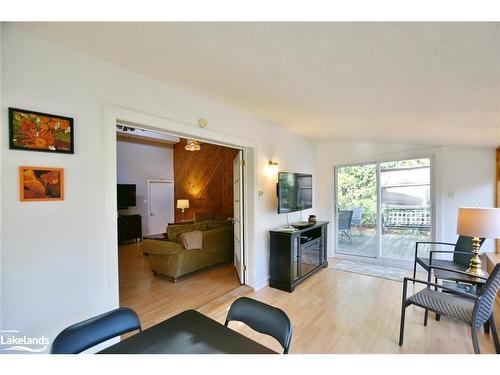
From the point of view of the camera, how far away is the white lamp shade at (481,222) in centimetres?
223

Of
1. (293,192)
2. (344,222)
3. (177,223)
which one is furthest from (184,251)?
(344,222)

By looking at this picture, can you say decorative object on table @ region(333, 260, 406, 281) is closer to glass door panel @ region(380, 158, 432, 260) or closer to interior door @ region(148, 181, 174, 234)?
glass door panel @ region(380, 158, 432, 260)

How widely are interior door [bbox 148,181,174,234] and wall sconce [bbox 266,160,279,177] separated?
16.6ft

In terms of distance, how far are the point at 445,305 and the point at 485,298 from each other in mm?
313

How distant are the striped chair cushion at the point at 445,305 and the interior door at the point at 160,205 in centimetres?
696

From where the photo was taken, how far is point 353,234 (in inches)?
197

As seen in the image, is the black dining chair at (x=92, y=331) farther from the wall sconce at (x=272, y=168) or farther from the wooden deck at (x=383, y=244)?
the wooden deck at (x=383, y=244)

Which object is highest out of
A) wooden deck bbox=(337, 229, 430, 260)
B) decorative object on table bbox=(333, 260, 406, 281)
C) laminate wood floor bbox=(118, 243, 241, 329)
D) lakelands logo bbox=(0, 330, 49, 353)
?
lakelands logo bbox=(0, 330, 49, 353)

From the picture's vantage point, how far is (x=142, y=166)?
24.1 feet

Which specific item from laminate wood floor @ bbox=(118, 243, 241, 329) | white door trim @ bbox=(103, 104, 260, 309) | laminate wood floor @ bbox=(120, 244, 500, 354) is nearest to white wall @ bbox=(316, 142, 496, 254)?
laminate wood floor @ bbox=(120, 244, 500, 354)

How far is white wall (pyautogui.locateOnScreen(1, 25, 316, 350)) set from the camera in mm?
1460

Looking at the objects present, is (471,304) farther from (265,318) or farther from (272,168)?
(272,168)

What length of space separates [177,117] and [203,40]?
3.39ft
